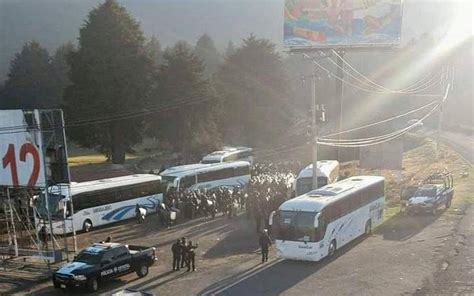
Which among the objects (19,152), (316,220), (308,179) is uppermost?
(19,152)

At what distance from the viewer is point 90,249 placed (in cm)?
2070

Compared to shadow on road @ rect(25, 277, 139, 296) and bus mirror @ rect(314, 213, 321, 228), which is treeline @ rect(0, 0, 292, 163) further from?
bus mirror @ rect(314, 213, 321, 228)

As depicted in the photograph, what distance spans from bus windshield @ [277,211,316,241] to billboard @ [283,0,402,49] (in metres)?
25.0

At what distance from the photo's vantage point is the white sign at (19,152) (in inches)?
883

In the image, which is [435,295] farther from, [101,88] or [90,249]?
[101,88]

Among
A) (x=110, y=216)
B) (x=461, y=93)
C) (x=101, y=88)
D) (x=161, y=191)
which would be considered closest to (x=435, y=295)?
(x=110, y=216)

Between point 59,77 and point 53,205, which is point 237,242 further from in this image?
point 59,77

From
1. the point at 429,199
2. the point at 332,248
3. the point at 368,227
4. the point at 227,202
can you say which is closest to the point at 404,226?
the point at 368,227

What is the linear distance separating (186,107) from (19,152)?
37421 millimetres

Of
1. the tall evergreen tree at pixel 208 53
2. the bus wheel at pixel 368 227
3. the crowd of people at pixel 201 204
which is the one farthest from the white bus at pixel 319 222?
the tall evergreen tree at pixel 208 53

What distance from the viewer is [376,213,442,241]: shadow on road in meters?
27.0

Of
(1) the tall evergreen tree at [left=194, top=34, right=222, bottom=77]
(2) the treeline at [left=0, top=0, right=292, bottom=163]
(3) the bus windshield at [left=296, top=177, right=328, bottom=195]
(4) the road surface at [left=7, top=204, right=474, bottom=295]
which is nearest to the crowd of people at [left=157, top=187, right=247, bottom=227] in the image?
Answer: (4) the road surface at [left=7, top=204, right=474, bottom=295]

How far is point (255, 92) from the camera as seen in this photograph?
7194cm

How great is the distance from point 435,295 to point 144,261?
10626 millimetres
